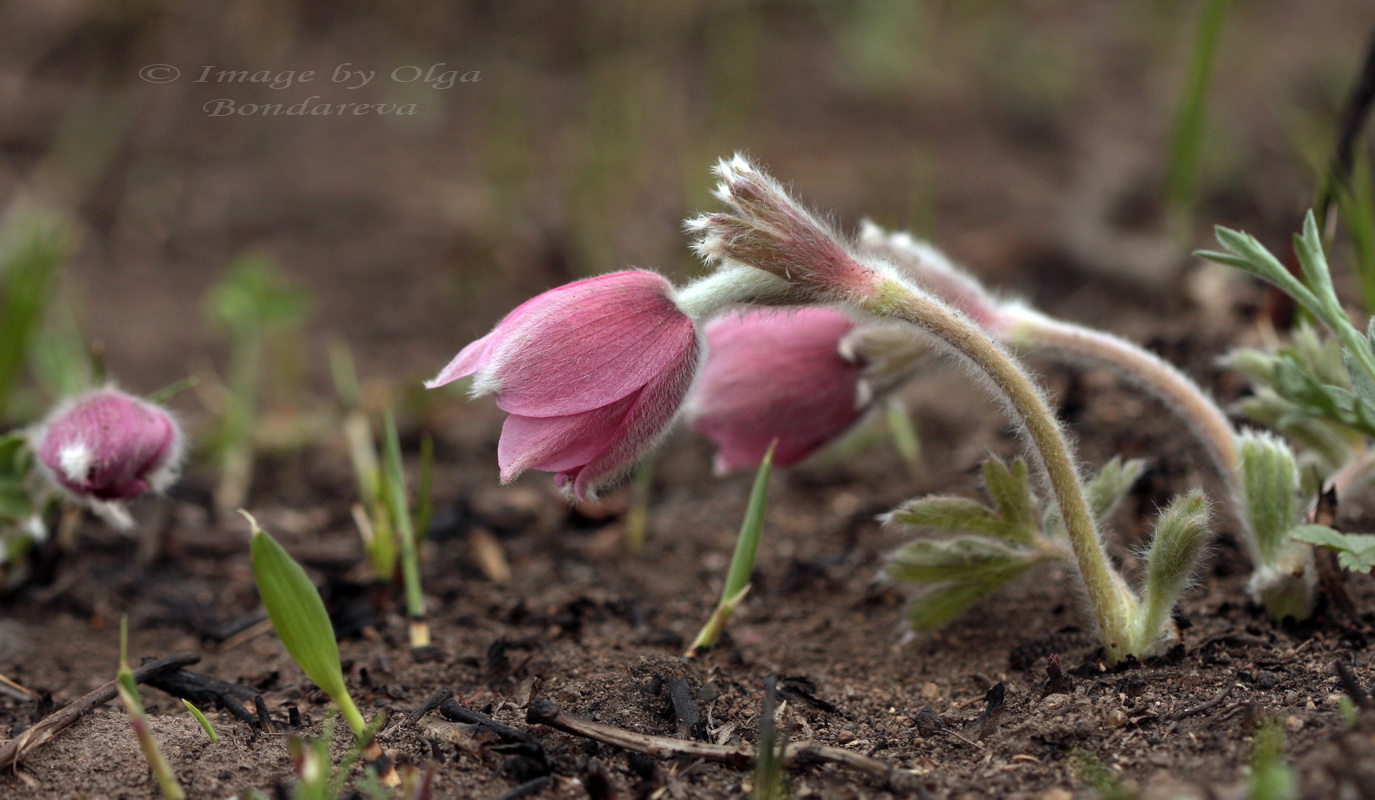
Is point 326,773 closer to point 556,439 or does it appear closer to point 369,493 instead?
point 556,439

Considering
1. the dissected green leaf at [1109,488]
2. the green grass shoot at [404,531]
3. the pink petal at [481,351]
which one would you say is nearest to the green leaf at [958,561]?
the dissected green leaf at [1109,488]

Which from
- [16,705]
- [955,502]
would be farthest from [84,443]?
[955,502]

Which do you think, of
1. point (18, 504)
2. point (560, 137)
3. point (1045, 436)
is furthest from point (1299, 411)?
point (560, 137)

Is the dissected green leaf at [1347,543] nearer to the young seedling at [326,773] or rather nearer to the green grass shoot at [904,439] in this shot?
the green grass shoot at [904,439]

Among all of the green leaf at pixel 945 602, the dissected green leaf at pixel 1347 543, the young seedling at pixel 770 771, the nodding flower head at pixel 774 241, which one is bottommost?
the green leaf at pixel 945 602

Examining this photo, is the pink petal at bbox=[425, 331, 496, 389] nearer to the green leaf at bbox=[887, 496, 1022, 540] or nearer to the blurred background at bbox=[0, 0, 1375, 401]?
the green leaf at bbox=[887, 496, 1022, 540]

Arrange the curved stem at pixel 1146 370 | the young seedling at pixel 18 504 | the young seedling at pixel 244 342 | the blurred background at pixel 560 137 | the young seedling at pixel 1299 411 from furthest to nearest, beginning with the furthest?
the blurred background at pixel 560 137
the young seedling at pixel 244 342
the young seedling at pixel 18 504
the curved stem at pixel 1146 370
the young seedling at pixel 1299 411

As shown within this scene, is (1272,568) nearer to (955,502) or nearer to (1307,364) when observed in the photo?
(1307,364)
